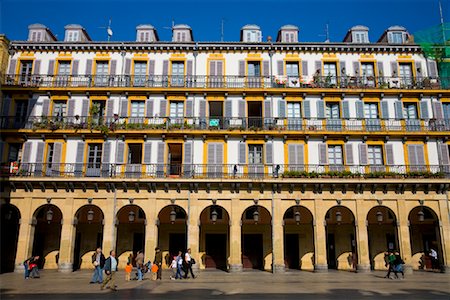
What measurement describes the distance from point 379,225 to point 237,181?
11.7 meters

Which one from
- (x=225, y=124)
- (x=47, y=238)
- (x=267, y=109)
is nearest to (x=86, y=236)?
(x=47, y=238)

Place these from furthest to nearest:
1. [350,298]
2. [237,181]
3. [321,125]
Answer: [321,125], [237,181], [350,298]

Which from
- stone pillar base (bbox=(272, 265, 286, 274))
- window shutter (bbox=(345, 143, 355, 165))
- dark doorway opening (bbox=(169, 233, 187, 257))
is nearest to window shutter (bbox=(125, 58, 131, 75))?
dark doorway opening (bbox=(169, 233, 187, 257))

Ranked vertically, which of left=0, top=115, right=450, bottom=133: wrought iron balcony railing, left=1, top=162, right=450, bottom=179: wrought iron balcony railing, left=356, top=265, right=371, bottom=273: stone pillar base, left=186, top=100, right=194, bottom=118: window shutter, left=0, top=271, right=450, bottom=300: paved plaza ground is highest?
left=186, top=100, right=194, bottom=118: window shutter

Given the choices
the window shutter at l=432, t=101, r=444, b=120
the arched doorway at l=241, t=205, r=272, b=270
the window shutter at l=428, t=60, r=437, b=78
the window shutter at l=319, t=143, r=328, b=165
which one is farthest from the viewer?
the window shutter at l=428, t=60, r=437, b=78

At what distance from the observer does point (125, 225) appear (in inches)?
1163

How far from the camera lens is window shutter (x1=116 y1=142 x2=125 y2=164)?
28.2 m

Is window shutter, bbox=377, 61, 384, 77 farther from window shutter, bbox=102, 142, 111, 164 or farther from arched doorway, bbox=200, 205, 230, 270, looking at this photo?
window shutter, bbox=102, 142, 111, 164

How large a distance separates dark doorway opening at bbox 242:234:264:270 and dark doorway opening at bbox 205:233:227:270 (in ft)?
4.70

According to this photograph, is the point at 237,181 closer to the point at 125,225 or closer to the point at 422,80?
the point at 125,225

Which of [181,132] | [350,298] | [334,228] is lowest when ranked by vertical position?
[350,298]

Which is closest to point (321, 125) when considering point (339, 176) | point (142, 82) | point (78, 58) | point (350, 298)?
point (339, 176)

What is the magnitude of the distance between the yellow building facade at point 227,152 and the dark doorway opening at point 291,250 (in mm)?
112

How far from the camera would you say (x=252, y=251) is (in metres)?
29.6
